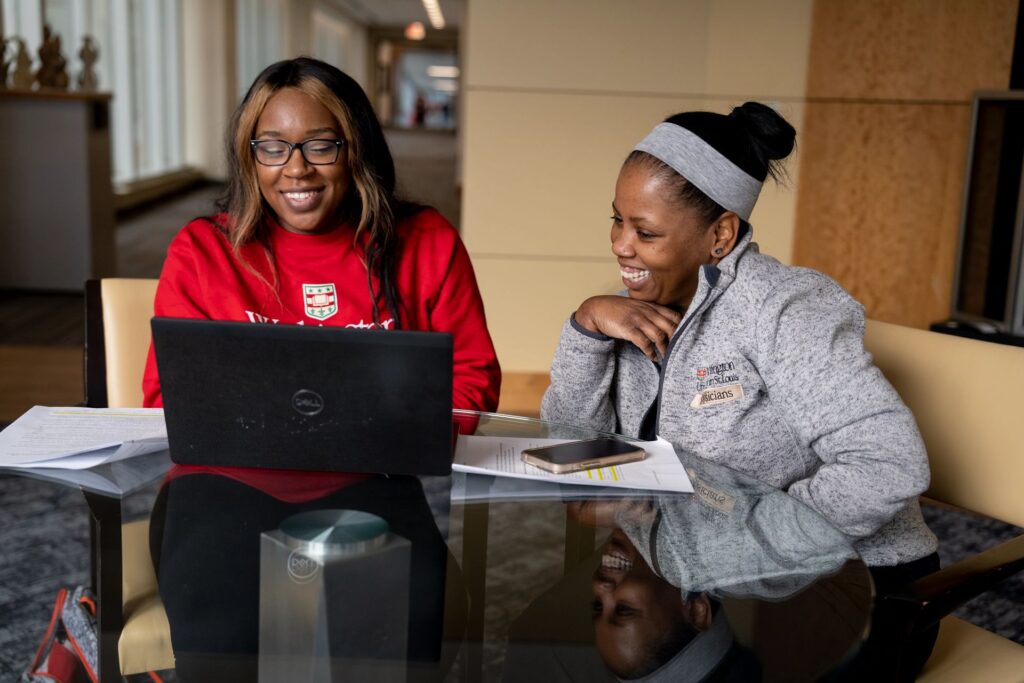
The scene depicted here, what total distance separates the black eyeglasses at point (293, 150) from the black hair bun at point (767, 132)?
0.76 meters

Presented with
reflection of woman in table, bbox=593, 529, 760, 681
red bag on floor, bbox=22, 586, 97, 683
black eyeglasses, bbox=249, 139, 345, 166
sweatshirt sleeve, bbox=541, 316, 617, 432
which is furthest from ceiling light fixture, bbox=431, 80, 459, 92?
reflection of woman in table, bbox=593, 529, 760, 681

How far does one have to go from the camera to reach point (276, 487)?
1352 millimetres

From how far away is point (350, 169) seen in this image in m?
1.97

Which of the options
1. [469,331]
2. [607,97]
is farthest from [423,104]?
[469,331]

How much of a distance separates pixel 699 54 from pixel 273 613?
3789mm

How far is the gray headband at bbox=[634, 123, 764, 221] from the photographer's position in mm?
1630

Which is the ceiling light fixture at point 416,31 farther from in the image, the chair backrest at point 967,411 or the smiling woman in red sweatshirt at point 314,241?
the chair backrest at point 967,411

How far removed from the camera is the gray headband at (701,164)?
1630mm

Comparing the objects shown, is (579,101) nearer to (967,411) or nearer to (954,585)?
(967,411)

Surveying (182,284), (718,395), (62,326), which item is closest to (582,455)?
(718,395)

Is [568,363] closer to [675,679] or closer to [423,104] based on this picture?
[675,679]

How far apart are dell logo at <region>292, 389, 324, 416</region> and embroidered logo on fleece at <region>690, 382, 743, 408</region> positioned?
676 mm

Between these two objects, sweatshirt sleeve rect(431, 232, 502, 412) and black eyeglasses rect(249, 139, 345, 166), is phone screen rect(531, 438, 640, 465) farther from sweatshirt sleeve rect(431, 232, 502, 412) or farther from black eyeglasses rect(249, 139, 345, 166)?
black eyeglasses rect(249, 139, 345, 166)

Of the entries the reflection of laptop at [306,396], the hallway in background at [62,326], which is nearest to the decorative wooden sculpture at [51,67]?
the hallway in background at [62,326]
